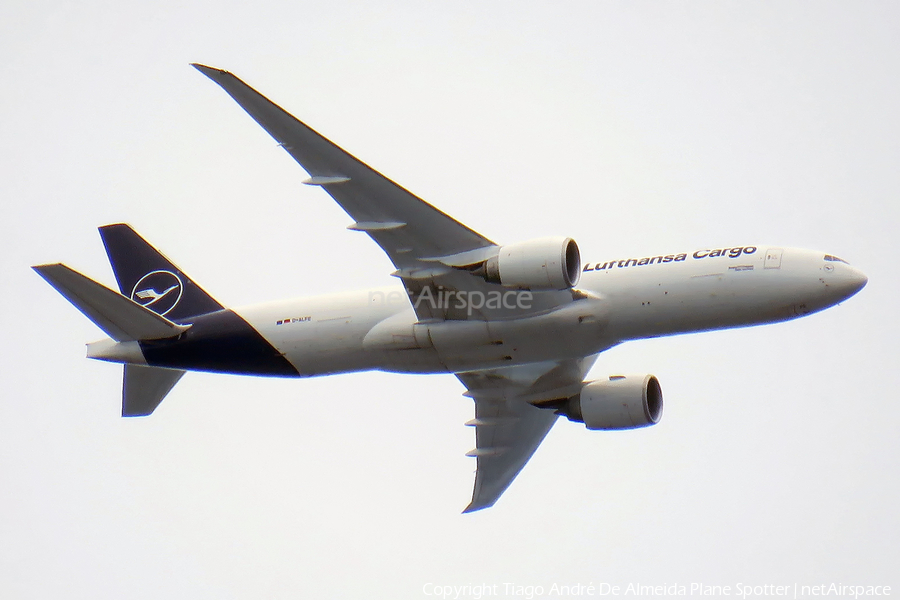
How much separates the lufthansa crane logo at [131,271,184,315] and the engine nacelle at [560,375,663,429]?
41.9 ft

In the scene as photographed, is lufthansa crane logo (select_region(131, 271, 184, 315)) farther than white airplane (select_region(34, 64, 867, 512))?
Yes

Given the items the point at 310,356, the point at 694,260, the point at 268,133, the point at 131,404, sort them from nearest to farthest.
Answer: the point at 268,133
the point at 694,260
the point at 310,356
the point at 131,404

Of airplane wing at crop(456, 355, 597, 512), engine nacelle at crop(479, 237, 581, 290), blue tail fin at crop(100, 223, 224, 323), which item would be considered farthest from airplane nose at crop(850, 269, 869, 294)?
blue tail fin at crop(100, 223, 224, 323)

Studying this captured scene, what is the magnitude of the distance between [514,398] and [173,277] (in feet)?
37.2

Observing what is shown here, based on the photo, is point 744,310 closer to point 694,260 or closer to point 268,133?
point 694,260

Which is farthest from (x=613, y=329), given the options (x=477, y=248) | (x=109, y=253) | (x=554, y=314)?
(x=109, y=253)

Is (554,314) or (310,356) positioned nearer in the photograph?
(554,314)

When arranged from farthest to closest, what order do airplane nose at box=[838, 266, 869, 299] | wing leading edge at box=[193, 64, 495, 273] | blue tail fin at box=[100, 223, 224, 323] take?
1. blue tail fin at box=[100, 223, 224, 323]
2. airplane nose at box=[838, 266, 869, 299]
3. wing leading edge at box=[193, 64, 495, 273]

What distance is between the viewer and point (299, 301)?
107 ft

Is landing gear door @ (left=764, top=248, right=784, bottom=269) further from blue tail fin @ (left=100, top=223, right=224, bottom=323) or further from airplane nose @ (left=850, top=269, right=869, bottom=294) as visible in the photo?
blue tail fin @ (left=100, top=223, right=224, bottom=323)

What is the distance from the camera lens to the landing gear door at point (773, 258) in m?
28.2

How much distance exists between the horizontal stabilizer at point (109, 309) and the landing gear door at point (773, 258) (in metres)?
16.5

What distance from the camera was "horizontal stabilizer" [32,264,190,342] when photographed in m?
29.8

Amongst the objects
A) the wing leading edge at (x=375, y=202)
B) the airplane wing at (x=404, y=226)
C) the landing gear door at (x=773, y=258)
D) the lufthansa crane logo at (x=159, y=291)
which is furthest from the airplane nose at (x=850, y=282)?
the lufthansa crane logo at (x=159, y=291)
